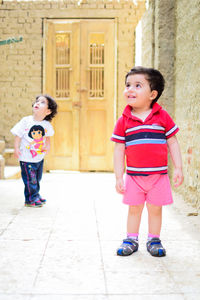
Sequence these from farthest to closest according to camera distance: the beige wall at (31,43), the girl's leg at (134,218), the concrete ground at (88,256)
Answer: the beige wall at (31,43) < the girl's leg at (134,218) < the concrete ground at (88,256)

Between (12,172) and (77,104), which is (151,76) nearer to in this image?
(12,172)

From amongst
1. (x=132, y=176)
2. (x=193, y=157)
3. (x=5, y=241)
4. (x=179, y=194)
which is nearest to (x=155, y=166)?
(x=132, y=176)

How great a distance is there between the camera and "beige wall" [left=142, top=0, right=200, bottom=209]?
151 inches

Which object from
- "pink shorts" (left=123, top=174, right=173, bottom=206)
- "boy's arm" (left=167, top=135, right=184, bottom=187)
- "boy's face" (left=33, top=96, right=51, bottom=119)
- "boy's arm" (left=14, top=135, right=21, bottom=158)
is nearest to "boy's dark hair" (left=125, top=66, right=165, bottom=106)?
"boy's arm" (left=167, top=135, right=184, bottom=187)

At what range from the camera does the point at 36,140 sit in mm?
3838

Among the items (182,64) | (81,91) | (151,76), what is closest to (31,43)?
(81,91)

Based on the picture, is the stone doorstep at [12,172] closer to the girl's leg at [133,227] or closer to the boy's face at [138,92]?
the girl's leg at [133,227]

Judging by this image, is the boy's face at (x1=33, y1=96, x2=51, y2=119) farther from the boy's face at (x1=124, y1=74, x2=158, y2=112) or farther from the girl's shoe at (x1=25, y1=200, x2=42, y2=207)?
the boy's face at (x1=124, y1=74, x2=158, y2=112)

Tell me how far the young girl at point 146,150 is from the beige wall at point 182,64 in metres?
1.38

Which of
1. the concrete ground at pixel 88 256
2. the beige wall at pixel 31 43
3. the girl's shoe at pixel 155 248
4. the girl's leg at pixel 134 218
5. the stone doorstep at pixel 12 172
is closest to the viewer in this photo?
the concrete ground at pixel 88 256

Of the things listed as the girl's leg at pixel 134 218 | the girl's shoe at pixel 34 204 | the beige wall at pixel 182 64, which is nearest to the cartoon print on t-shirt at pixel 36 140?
the girl's shoe at pixel 34 204

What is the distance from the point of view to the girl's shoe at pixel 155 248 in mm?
2367

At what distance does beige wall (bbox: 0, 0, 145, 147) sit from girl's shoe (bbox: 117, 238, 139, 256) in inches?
189

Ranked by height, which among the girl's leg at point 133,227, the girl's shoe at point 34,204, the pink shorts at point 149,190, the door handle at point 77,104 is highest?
the door handle at point 77,104
